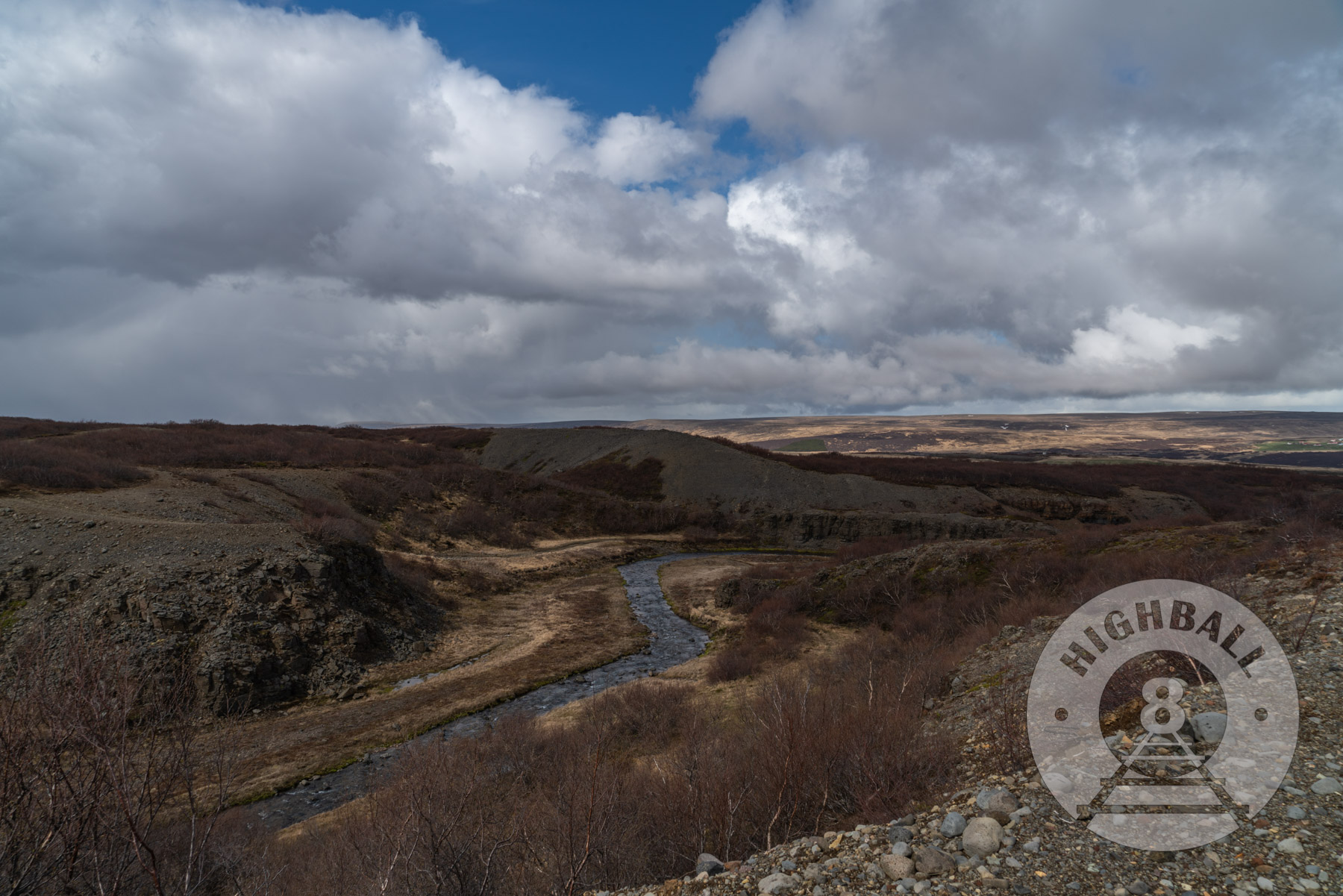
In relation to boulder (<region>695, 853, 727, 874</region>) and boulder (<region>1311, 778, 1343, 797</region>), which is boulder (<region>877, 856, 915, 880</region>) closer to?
boulder (<region>695, 853, 727, 874</region>)

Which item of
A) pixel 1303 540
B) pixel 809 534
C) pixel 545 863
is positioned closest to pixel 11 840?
pixel 545 863

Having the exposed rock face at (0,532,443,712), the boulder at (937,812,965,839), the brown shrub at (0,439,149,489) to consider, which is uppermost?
the brown shrub at (0,439,149,489)

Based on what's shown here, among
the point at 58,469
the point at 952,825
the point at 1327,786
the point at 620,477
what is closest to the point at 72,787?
the point at 952,825

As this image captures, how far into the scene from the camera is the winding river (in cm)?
1494

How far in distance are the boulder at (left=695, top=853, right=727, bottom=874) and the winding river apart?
301 inches

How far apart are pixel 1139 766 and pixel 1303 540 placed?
46.5 feet

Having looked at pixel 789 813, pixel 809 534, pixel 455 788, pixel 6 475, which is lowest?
pixel 809 534

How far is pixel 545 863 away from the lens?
317 inches

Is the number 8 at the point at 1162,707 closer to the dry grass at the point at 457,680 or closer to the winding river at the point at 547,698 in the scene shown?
the winding river at the point at 547,698

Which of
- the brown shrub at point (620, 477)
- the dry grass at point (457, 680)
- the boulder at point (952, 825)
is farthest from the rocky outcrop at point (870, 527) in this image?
the boulder at point (952, 825)

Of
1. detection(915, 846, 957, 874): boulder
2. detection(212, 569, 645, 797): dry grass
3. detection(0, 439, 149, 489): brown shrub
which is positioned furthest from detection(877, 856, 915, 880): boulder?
detection(0, 439, 149, 489): brown shrub

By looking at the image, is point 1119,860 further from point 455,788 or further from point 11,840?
point 11,840

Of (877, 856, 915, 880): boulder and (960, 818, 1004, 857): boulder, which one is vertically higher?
(960, 818, 1004, 857): boulder

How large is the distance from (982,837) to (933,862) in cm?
56
